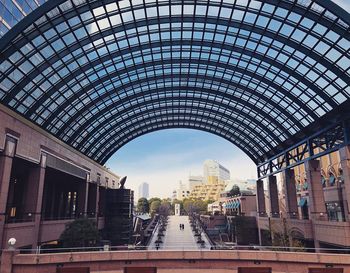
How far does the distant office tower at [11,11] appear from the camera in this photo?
1029 inches

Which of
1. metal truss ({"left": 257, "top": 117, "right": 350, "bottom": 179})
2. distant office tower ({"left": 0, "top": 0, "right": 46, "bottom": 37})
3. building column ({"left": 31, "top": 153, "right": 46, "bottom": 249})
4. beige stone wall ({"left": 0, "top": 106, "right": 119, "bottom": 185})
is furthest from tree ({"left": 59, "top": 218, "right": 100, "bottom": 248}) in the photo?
metal truss ({"left": 257, "top": 117, "right": 350, "bottom": 179})

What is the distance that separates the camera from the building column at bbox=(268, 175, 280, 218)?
56781mm

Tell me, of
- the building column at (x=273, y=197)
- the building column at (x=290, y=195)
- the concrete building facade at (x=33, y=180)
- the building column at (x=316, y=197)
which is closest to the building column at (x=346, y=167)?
the building column at (x=316, y=197)

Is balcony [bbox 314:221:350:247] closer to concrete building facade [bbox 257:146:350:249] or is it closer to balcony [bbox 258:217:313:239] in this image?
concrete building facade [bbox 257:146:350:249]

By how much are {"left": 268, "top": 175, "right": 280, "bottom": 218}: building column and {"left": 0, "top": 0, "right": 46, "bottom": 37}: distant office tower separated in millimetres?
48622

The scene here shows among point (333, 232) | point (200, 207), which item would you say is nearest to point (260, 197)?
point (333, 232)

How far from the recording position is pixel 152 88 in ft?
160

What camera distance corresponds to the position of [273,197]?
57.6 metres

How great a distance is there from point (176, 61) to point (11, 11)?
19.8 m

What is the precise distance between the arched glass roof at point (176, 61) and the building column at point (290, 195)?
5852 mm

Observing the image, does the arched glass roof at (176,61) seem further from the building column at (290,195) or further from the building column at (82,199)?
the building column at (82,199)

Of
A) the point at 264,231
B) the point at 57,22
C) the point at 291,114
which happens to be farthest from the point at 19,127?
the point at 264,231

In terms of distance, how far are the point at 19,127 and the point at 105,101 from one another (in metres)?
19.4

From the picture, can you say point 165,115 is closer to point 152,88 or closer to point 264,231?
point 152,88
